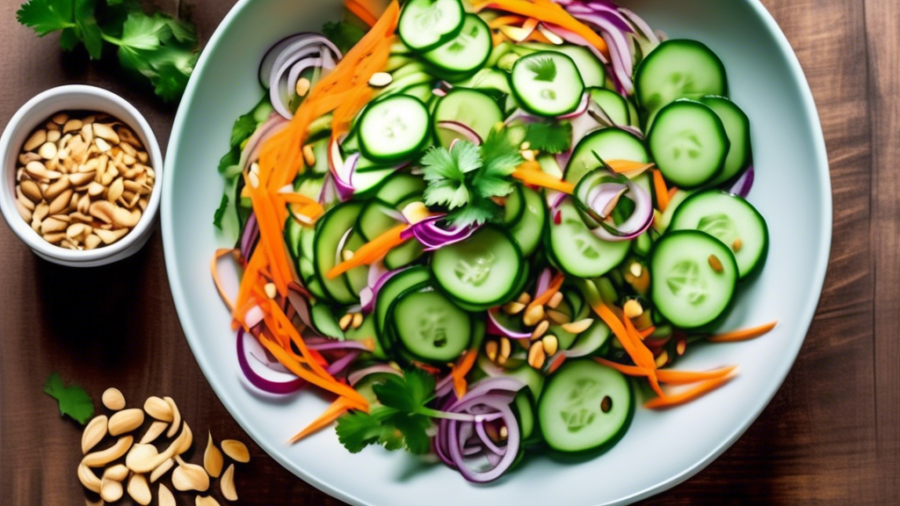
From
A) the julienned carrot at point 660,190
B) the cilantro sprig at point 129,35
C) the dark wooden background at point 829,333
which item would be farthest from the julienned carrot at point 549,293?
the cilantro sprig at point 129,35

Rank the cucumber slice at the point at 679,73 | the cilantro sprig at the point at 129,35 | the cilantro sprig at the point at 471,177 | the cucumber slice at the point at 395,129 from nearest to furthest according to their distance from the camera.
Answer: the cilantro sprig at the point at 471,177, the cucumber slice at the point at 395,129, the cucumber slice at the point at 679,73, the cilantro sprig at the point at 129,35

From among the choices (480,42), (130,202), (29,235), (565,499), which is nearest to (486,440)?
(565,499)

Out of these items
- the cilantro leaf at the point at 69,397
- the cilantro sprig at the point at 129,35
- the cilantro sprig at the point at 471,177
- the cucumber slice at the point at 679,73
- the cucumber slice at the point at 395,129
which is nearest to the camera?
the cilantro sprig at the point at 471,177

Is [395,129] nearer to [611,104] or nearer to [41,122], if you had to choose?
[611,104]

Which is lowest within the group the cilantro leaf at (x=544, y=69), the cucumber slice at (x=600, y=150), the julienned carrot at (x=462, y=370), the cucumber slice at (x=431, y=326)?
the julienned carrot at (x=462, y=370)

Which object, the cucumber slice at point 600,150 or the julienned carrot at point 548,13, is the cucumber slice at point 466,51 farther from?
the cucumber slice at point 600,150

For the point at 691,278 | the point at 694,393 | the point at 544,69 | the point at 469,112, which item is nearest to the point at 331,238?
the point at 469,112
